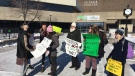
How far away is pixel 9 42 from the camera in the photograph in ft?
56.7

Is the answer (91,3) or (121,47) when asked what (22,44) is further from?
(91,3)

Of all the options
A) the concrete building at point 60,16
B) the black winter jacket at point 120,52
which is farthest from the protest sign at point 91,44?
the concrete building at point 60,16

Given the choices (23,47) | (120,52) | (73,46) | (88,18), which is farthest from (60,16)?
(120,52)

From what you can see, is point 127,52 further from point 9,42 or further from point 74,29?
point 9,42

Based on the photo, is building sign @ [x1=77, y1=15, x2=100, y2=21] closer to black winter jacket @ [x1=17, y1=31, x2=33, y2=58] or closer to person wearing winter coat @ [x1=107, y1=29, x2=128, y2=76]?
black winter jacket @ [x1=17, y1=31, x2=33, y2=58]

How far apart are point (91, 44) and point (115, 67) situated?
2.09 meters

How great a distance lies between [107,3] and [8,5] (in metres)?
47.0

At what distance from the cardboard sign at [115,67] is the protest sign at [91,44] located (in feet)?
5.46

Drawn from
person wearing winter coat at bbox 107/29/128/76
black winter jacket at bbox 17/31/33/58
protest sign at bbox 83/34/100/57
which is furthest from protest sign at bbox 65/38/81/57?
person wearing winter coat at bbox 107/29/128/76

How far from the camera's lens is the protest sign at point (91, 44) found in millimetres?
6895

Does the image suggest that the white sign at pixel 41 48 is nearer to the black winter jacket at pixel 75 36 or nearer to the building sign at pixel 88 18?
the black winter jacket at pixel 75 36

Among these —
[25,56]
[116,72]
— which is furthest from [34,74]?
[116,72]

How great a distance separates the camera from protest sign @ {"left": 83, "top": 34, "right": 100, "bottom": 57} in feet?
22.6

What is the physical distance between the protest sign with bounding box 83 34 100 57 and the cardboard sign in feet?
5.46
